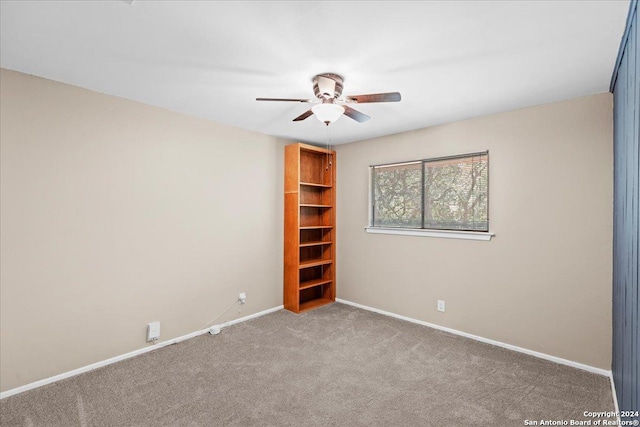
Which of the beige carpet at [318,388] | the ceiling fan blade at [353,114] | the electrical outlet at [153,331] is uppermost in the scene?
the ceiling fan blade at [353,114]

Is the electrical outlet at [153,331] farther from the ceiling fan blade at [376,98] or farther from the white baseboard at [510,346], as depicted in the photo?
the ceiling fan blade at [376,98]

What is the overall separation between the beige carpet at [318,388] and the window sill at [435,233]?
42.8 inches

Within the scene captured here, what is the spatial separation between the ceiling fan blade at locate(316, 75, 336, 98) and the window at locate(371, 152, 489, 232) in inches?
72.6

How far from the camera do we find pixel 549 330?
2.80 m

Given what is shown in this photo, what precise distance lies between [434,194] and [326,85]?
2045mm

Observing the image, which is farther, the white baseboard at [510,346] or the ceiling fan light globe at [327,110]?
the white baseboard at [510,346]

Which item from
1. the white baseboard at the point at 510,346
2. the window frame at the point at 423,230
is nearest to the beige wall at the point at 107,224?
the window frame at the point at 423,230

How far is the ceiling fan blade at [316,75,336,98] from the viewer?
87.7 inches

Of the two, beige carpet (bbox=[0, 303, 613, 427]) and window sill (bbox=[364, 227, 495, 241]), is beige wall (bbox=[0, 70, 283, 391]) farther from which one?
window sill (bbox=[364, 227, 495, 241])

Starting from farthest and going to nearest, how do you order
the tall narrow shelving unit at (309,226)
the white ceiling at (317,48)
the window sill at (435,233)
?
1. the tall narrow shelving unit at (309,226)
2. the window sill at (435,233)
3. the white ceiling at (317,48)

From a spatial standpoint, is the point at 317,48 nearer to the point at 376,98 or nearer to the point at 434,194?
the point at 376,98

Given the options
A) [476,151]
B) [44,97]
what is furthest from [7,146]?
[476,151]

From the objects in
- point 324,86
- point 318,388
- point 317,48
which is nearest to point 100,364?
point 318,388

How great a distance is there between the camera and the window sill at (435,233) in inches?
127
